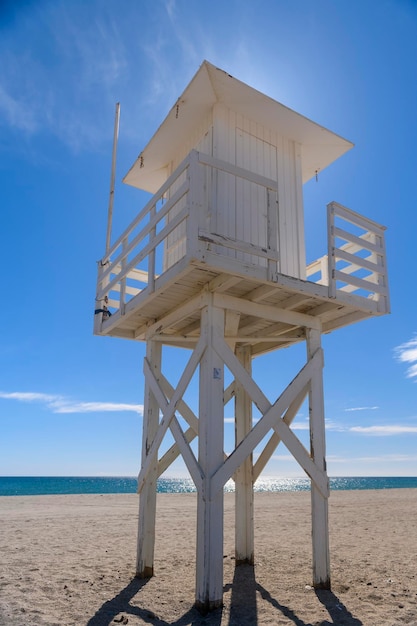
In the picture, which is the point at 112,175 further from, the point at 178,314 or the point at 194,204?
the point at 194,204

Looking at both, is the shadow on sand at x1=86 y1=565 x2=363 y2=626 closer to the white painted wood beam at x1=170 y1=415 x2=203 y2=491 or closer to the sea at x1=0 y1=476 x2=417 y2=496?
the white painted wood beam at x1=170 y1=415 x2=203 y2=491

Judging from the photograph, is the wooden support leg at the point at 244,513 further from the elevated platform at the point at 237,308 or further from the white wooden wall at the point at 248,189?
the white wooden wall at the point at 248,189

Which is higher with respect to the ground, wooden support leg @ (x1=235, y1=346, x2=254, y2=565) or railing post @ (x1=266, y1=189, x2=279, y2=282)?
railing post @ (x1=266, y1=189, x2=279, y2=282)

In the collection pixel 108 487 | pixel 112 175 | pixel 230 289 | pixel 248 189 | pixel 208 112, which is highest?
pixel 208 112

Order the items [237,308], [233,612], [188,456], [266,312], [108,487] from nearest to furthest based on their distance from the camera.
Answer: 1. [233,612]
2. [188,456]
3. [237,308]
4. [266,312]
5. [108,487]

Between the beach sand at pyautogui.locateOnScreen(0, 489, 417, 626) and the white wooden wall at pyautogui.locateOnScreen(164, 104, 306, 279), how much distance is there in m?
4.67

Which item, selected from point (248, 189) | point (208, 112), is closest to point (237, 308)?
point (248, 189)

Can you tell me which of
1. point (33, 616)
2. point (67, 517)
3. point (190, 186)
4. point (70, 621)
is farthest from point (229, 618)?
point (67, 517)

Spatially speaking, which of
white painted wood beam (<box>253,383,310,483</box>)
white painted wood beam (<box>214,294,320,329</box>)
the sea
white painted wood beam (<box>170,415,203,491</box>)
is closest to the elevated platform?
white painted wood beam (<box>214,294,320,329</box>)

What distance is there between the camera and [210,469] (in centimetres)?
606

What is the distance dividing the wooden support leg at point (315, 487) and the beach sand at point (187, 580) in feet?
0.97

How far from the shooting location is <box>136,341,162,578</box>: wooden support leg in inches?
300

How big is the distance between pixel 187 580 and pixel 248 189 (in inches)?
239

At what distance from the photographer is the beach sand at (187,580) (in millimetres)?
5816
